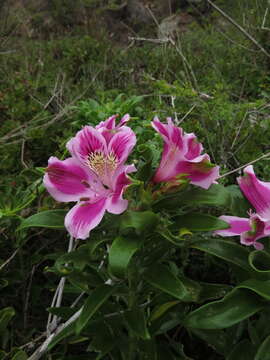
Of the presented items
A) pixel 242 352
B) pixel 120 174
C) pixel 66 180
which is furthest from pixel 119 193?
pixel 242 352

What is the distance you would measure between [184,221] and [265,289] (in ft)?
0.76

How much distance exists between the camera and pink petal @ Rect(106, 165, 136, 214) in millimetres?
958

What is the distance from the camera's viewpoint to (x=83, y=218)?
981 millimetres

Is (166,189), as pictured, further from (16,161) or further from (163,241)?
(16,161)

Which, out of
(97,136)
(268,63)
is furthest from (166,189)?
(268,63)

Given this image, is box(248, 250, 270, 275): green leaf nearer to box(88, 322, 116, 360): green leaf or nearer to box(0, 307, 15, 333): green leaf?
box(88, 322, 116, 360): green leaf

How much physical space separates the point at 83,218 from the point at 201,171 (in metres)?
0.29

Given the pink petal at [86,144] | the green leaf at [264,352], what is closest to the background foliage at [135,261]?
the green leaf at [264,352]

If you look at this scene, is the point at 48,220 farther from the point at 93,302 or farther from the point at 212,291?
the point at 212,291

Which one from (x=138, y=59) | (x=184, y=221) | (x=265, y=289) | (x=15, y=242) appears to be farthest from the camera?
(x=138, y=59)

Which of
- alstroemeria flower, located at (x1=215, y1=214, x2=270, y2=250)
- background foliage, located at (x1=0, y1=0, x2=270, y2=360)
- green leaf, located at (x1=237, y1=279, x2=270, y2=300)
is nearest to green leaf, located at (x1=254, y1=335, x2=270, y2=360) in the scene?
background foliage, located at (x1=0, y1=0, x2=270, y2=360)

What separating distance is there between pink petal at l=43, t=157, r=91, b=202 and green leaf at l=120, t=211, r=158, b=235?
0.51 feet

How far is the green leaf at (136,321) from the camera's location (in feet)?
3.49

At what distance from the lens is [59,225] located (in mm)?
1043
